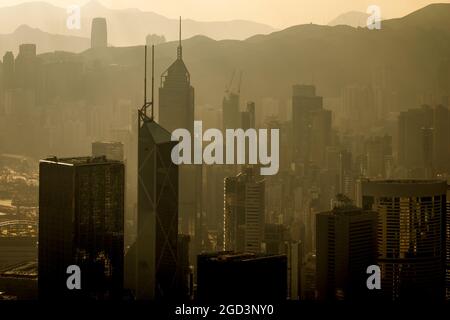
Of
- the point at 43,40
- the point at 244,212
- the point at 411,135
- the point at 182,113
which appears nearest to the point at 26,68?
the point at 43,40

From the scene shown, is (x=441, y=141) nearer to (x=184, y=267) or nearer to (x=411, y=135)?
(x=411, y=135)

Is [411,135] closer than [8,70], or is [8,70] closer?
[8,70]

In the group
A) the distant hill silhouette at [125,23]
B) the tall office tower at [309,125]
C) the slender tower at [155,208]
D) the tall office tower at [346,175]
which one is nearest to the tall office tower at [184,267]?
the slender tower at [155,208]

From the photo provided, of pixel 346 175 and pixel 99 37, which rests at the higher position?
pixel 99 37

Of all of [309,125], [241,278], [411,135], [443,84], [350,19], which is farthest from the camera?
[411,135]

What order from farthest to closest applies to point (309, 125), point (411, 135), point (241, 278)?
point (411, 135), point (309, 125), point (241, 278)

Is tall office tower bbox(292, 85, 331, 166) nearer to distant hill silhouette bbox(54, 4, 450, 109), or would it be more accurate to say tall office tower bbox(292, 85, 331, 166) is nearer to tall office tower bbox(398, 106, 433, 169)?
distant hill silhouette bbox(54, 4, 450, 109)

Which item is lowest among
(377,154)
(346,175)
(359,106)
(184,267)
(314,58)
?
(184,267)

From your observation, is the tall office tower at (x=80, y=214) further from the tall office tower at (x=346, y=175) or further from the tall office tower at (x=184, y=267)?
the tall office tower at (x=346, y=175)
